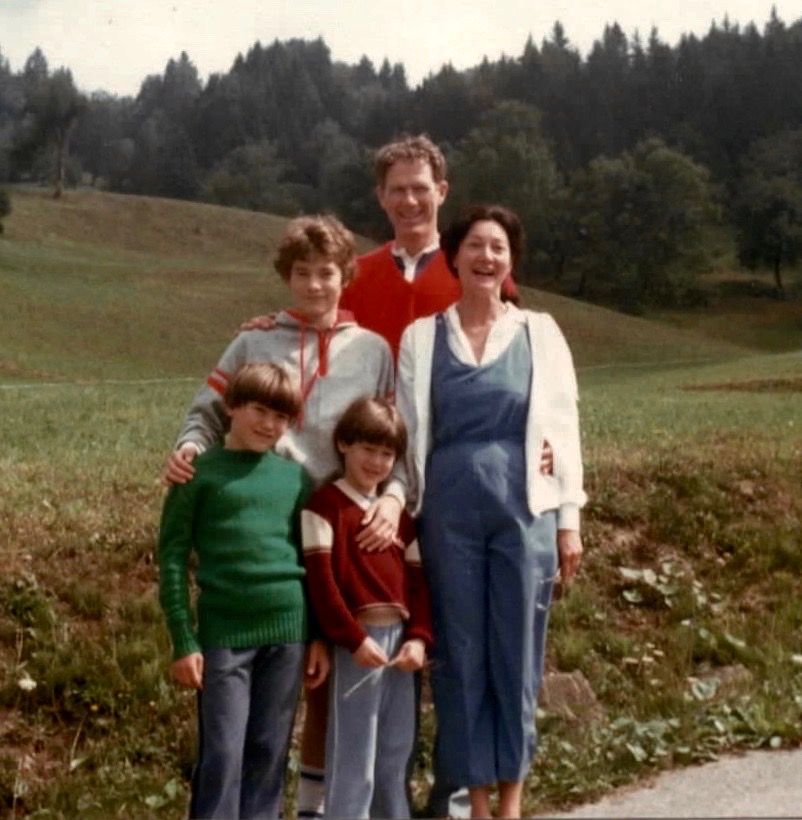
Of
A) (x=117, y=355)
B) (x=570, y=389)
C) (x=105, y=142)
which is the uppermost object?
(x=105, y=142)

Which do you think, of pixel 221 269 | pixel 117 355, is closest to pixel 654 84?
pixel 221 269

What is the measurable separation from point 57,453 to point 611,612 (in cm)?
574

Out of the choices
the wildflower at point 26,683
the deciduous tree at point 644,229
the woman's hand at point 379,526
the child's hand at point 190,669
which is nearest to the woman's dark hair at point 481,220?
the woman's hand at point 379,526

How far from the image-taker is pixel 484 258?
543 cm

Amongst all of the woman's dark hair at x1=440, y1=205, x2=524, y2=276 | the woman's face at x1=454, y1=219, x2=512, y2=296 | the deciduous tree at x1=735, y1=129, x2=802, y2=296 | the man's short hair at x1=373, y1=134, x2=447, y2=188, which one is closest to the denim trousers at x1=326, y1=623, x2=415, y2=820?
the woman's face at x1=454, y1=219, x2=512, y2=296

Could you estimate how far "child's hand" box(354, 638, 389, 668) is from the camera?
5141 millimetres

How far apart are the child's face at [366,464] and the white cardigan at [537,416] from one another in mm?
65

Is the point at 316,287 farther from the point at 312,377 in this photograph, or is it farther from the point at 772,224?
the point at 772,224

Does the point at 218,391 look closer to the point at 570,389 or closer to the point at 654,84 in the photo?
the point at 570,389

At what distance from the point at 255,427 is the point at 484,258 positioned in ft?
3.16

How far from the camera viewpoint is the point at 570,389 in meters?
5.54

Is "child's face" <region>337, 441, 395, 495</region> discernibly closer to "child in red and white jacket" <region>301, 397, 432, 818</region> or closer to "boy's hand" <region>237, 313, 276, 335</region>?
"child in red and white jacket" <region>301, 397, 432, 818</region>

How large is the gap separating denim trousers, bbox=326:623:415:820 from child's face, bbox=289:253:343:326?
1.06 meters

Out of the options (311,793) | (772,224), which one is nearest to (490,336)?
(311,793)
